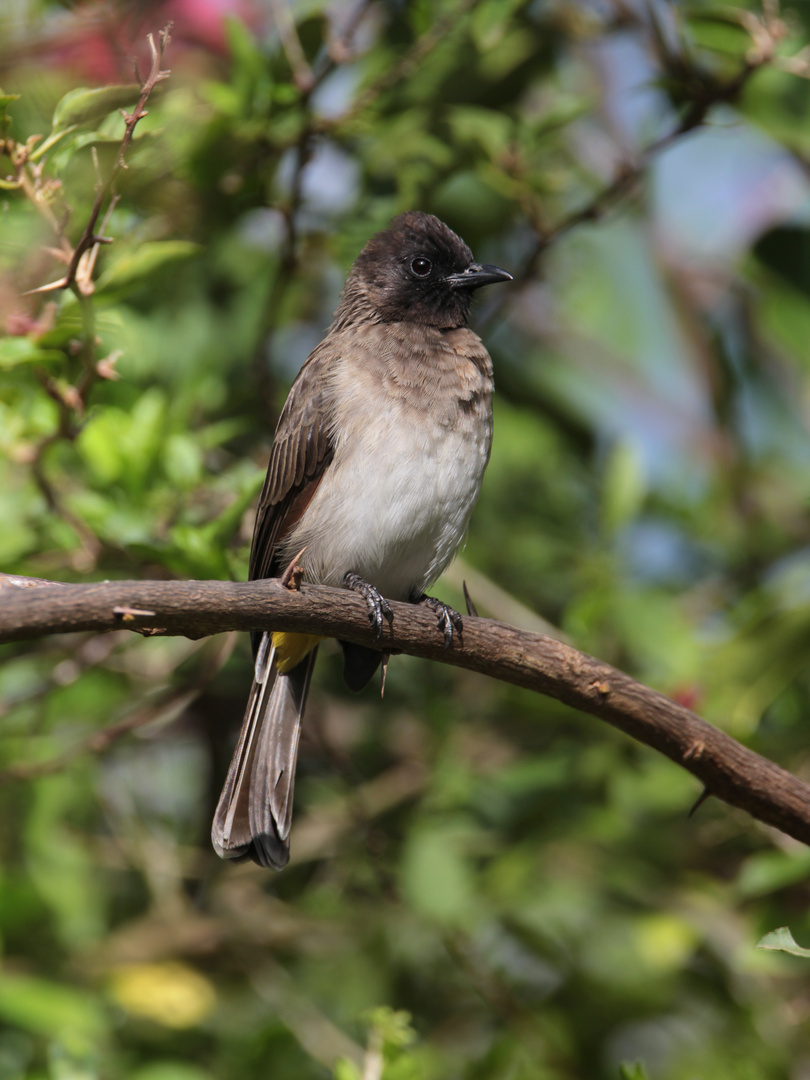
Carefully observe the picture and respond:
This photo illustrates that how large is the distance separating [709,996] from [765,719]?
2.93ft

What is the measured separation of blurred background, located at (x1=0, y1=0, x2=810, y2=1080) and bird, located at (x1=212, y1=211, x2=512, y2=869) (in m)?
A: 0.25

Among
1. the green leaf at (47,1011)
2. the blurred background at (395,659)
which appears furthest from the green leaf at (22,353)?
the green leaf at (47,1011)

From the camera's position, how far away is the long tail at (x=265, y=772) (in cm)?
299

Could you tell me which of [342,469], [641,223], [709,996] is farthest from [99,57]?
[709,996]

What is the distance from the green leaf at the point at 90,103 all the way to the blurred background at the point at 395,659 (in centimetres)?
2

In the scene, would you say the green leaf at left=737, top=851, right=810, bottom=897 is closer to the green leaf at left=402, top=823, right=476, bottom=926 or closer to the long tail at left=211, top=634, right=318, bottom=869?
the green leaf at left=402, top=823, right=476, bottom=926

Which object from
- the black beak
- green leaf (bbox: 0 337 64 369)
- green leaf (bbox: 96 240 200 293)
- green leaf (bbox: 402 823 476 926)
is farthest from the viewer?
the black beak

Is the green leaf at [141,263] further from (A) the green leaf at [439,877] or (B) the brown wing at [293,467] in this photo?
(A) the green leaf at [439,877]

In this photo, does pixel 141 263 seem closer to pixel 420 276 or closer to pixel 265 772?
pixel 420 276

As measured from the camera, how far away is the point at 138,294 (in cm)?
390

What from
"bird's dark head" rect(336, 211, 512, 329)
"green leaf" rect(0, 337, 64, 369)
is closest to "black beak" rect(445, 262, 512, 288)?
"bird's dark head" rect(336, 211, 512, 329)

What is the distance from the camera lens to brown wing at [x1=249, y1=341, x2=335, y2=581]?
10.6ft

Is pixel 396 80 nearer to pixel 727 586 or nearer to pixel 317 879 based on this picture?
pixel 727 586

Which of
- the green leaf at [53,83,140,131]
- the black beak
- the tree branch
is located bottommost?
the tree branch
